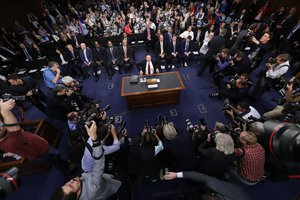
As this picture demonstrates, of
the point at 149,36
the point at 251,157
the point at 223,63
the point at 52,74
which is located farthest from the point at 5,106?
the point at 149,36

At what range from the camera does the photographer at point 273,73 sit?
3.29 m

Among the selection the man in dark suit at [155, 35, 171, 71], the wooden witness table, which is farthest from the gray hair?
the man in dark suit at [155, 35, 171, 71]

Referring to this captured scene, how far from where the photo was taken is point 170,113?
4.09 m

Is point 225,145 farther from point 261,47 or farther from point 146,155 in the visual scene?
point 261,47

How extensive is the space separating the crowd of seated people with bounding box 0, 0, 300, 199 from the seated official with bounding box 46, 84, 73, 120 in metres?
0.02

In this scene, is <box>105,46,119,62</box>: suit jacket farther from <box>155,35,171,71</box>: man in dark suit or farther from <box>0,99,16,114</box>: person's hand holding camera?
<box>0,99,16,114</box>: person's hand holding camera

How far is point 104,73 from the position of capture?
5.71m

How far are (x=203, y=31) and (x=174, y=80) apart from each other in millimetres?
3447

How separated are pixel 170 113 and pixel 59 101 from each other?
8.91ft

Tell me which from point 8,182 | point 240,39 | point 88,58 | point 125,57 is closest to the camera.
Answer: point 8,182

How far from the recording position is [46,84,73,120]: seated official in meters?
2.93

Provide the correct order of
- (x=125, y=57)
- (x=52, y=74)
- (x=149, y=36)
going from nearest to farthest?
(x=52, y=74)
(x=125, y=57)
(x=149, y=36)

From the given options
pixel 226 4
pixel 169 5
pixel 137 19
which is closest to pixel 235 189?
pixel 137 19

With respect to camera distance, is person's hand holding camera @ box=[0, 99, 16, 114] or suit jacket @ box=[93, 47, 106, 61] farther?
suit jacket @ box=[93, 47, 106, 61]
